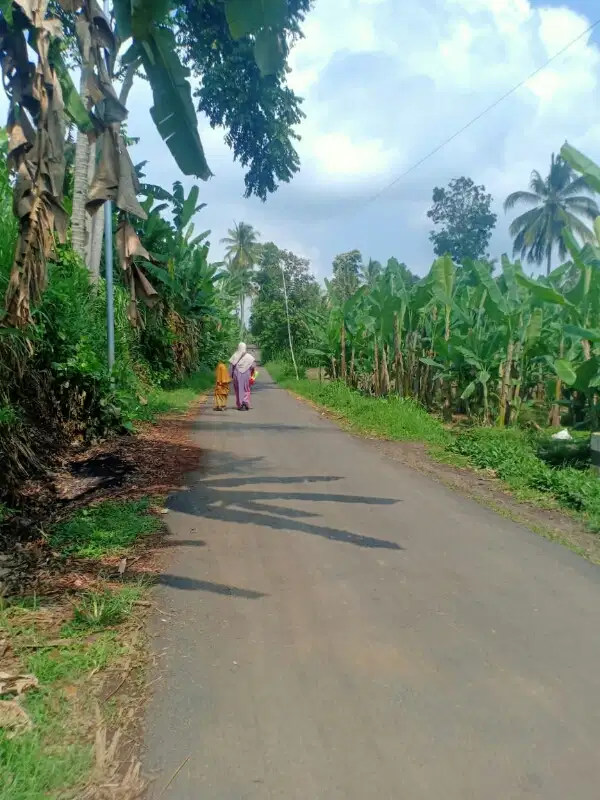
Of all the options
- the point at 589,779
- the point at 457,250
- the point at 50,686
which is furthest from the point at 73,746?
the point at 457,250

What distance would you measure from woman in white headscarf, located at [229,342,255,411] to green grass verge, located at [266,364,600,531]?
2.89m

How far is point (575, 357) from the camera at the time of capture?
11.3 m

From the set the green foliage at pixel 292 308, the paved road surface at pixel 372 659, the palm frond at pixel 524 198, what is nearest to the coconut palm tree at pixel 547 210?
the palm frond at pixel 524 198

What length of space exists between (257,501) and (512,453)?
3.78m

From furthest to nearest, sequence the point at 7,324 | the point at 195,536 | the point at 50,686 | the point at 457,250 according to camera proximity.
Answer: the point at 457,250, the point at 195,536, the point at 7,324, the point at 50,686

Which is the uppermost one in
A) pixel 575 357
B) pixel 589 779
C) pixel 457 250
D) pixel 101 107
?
pixel 457 250

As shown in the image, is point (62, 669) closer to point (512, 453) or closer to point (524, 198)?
point (512, 453)

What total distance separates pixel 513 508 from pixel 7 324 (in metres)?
5.01

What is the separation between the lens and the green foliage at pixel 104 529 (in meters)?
4.91

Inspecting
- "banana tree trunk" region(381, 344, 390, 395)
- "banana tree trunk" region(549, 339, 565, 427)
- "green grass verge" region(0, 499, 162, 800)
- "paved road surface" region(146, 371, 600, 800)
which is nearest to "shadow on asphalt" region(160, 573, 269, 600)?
"paved road surface" region(146, 371, 600, 800)

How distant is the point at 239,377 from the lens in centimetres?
1565

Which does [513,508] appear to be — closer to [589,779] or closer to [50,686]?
[589,779]

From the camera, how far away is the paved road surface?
2.49 m

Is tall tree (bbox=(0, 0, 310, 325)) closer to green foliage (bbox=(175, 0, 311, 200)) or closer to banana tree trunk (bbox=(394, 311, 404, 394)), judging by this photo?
green foliage (bbox=(175, 0, 311, 200))
